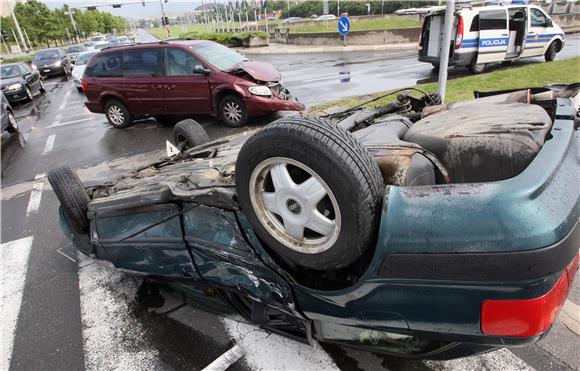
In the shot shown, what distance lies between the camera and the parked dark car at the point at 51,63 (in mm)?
20859

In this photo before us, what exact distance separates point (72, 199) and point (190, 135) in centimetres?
165

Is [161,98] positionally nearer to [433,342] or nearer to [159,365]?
[159,365]

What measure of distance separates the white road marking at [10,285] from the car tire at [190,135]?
6.42 ft

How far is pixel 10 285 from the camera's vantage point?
3.35 metres

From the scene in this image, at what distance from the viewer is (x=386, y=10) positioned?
193ft

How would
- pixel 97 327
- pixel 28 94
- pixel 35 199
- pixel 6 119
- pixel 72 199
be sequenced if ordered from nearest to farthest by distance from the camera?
pixel 97 327
pixel 72 199
pixel 35 199
pixel 6 119
pixel 28 94

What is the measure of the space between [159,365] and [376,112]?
8.17 feet

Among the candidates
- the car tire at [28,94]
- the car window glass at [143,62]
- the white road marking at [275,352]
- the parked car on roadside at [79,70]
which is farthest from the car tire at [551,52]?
the car tire at [28,94]

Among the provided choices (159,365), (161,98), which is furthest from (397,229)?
(161,98)

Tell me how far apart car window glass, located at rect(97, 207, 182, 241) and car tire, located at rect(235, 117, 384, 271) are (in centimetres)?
70

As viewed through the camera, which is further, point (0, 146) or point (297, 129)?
point (0, 146)

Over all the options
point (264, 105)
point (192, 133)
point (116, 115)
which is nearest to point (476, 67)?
point (264, 105)

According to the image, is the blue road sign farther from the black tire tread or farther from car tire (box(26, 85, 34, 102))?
the black tire tread

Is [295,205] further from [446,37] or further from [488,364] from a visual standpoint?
[446,37]
